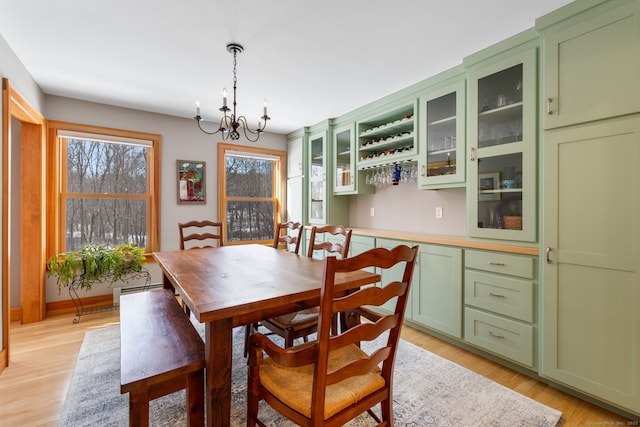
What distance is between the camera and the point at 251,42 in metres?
2.26

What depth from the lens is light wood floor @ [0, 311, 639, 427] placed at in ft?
5.63

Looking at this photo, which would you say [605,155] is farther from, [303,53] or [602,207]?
[303,53]

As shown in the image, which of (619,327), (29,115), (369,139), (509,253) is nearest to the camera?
(619,327)

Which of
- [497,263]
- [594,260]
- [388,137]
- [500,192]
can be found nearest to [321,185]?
[388,137]

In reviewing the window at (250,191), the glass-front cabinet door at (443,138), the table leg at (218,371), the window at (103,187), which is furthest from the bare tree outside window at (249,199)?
the table leg at (218,371)

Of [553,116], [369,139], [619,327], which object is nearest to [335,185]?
[369,139]

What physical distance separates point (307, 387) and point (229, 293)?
0.53 m

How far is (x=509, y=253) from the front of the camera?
217cm

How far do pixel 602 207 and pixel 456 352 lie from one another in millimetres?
1516

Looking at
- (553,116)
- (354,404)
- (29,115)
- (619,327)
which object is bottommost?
(354,404)

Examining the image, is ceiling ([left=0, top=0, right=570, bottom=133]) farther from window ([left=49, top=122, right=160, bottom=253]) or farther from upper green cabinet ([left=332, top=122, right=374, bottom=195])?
upper green cabinet ([left=332, top=122, right=374, bottom=195])

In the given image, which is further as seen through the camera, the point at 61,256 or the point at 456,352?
the point at 61,256

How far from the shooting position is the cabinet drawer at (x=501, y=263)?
6.79 feet

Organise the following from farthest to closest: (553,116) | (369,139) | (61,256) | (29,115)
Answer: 1. (369,139)
2. (61,256)
3. (29,115)
4. (553,116)
